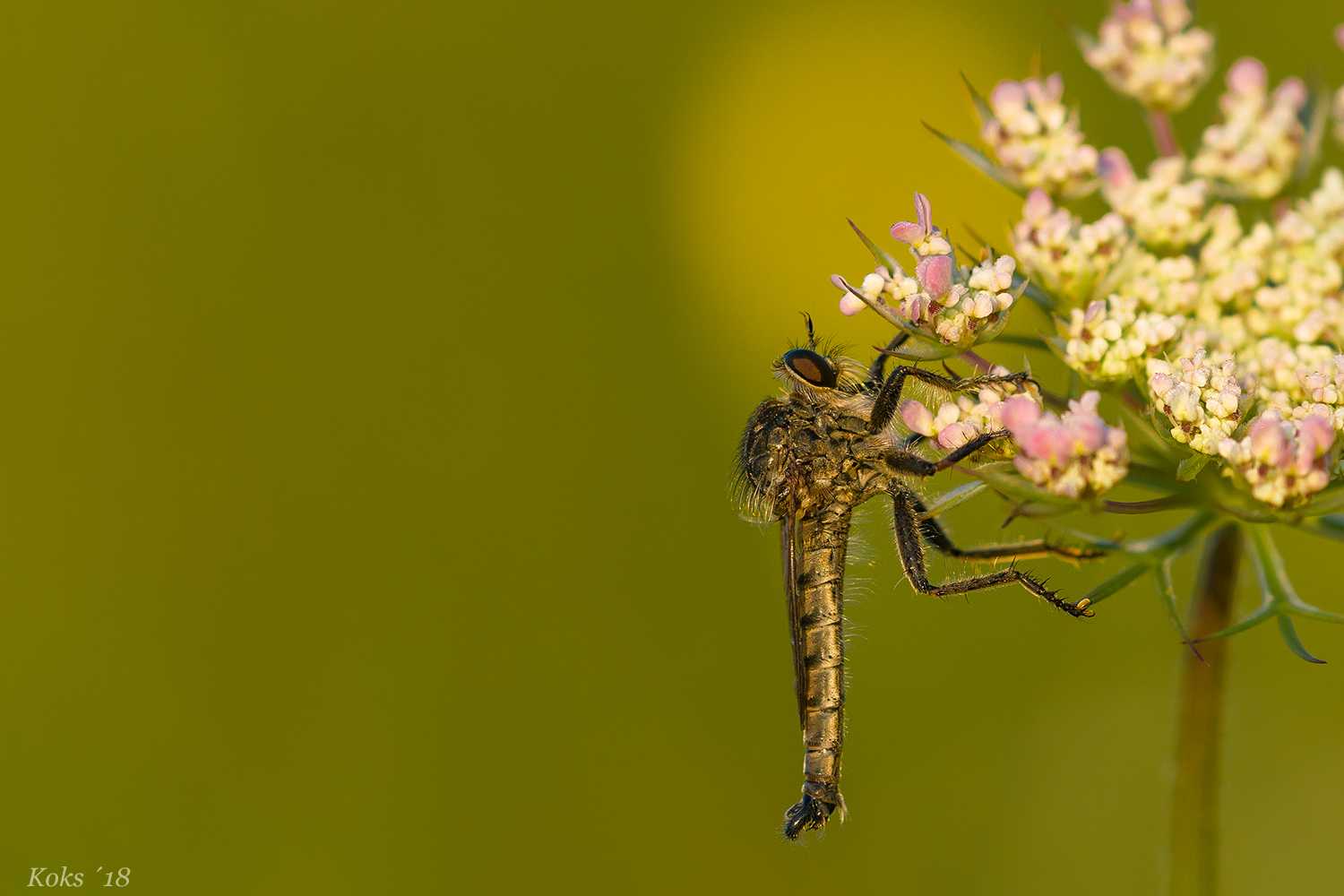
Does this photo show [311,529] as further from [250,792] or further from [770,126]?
[770,126]

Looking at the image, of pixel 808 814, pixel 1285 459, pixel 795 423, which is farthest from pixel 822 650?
pixel 1285 459

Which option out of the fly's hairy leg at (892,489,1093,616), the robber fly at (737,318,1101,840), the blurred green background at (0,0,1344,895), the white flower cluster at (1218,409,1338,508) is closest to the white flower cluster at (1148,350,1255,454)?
the white flower cluster at (1218,409,1338,508)

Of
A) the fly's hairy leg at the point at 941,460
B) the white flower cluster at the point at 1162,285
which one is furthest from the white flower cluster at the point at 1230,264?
the fly's hairy leg at the point at 941,460

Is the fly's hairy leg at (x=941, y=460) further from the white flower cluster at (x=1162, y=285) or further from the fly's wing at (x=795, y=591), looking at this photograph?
the white flower cluster at (x=1162, y=285)

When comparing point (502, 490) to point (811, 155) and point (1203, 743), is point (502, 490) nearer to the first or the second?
point (811, 155)

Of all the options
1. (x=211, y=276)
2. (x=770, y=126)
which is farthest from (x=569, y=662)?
(x=770, y=126)

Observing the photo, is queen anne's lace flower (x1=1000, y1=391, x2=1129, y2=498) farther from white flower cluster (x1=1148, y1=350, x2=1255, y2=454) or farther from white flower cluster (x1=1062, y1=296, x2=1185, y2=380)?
white flower cluster (x1=1062, y1=296, x2=1185, y2=380)

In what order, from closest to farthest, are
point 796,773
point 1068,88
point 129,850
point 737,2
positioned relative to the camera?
point 129,850 → point 796,773 → point 1068,88 → point 737,2
